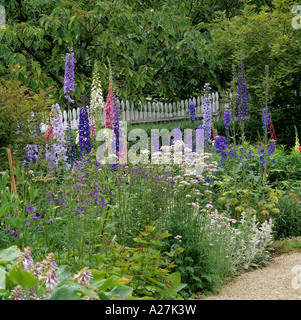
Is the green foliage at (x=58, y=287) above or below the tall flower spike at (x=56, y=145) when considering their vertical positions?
below

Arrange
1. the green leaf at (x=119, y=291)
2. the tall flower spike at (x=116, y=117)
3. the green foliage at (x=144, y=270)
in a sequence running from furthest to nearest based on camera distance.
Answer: the tall flower spike at (x=116, y=117)
the green foliage at (x=144, y=270)
the green leaf at (x=119, y=291)

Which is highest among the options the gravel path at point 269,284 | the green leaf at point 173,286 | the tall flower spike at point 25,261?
the tall flower spike at point 25,261

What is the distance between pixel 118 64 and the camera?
33.6 ft

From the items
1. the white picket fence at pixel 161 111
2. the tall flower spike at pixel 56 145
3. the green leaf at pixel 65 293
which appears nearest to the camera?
the green leaf at pixel 65 293

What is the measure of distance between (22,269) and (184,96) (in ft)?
41.0

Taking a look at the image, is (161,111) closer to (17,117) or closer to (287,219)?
(287,219)

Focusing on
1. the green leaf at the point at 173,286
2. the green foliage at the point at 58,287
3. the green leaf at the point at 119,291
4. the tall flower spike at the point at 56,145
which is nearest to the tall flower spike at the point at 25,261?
the green foliage at the point at 58,287

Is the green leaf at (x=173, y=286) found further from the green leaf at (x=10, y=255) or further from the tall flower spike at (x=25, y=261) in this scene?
the tall flower spike at (x=25, y=261)

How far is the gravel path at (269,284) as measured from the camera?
12.6 ft

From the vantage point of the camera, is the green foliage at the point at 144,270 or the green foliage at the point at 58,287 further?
the green foliage at the point at 144,270

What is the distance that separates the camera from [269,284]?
417 cm

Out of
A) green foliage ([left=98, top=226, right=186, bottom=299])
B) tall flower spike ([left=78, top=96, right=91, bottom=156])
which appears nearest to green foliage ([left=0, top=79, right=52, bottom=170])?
tall flower spike ([left=78, top=96, right=91, bottom=156])

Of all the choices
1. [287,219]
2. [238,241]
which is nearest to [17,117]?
[238,241]
